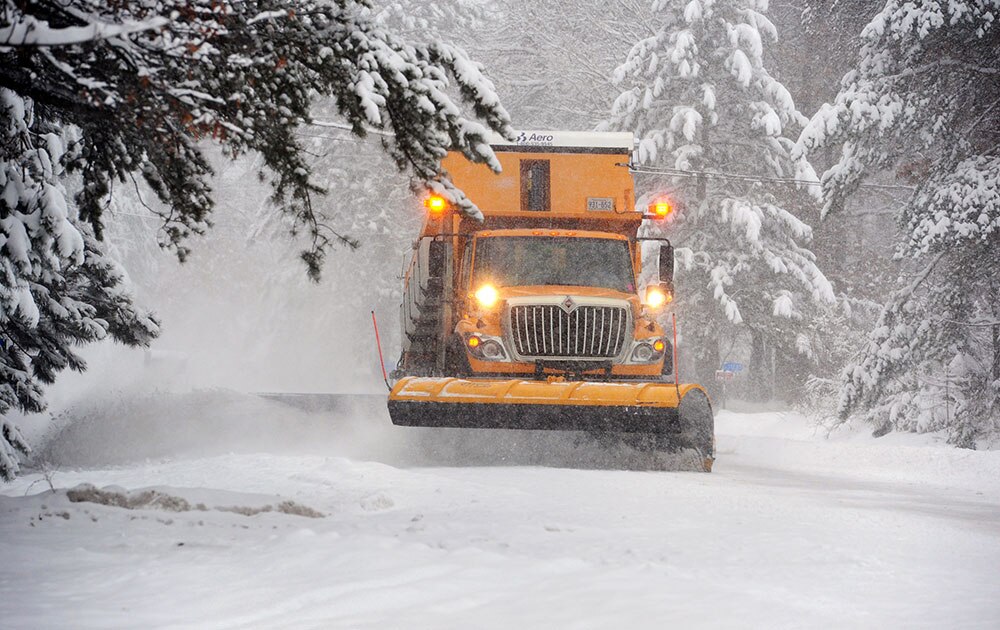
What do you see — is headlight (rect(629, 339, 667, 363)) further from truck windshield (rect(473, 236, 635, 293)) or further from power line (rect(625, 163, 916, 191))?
power line (rect(625, 163, 916, 191))

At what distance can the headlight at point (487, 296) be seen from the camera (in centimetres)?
1311

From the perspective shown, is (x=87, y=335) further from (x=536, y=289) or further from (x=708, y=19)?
(x=708, y=19)

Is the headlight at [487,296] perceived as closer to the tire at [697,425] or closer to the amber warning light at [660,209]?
the amber warning light at [660,209]

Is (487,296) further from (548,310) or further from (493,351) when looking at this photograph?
(548,310)

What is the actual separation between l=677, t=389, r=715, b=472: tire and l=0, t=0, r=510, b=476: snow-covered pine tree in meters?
4.86

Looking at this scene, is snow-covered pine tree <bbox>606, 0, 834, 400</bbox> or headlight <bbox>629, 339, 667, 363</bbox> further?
snow-covered pine tree <bbox>606, 0, 834, 400</bbox>

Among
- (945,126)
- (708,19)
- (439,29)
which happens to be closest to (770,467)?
(945,126)

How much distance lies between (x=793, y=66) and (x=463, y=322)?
79.4 feet

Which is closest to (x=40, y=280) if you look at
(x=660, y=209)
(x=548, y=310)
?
(x=548, y=310)

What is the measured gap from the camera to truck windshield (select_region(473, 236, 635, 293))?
13.5 meters

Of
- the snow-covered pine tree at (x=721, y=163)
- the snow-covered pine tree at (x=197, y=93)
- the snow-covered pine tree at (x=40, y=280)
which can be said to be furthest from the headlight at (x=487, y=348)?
the snow-covered pine tree at (x=721, y=163)

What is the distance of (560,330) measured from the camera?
1277 centimetres

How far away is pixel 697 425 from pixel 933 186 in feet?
21.6

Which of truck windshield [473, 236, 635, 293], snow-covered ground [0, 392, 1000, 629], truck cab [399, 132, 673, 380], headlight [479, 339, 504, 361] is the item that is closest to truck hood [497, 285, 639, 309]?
truck cab [399, 132, 673, 380]
